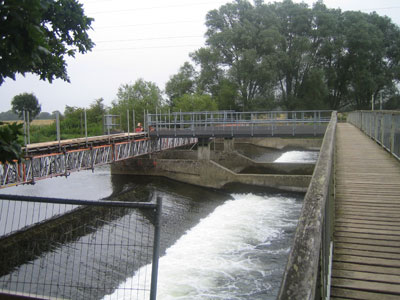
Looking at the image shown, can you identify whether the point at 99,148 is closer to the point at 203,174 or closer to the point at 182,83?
the point at 203,174

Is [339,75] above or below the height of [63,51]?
above

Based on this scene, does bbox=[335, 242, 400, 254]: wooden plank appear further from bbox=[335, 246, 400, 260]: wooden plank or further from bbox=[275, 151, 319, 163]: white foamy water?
bbox=[275, 151, 319, 163]: white foamy water

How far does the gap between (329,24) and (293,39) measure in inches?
230

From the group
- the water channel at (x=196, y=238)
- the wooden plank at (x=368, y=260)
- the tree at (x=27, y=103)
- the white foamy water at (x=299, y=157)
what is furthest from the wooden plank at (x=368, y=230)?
the tree at (x=27, y=103)

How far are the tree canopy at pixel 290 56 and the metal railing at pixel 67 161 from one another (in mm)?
27720

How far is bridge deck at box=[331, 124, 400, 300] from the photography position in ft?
12.0

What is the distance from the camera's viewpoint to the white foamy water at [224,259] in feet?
37.7

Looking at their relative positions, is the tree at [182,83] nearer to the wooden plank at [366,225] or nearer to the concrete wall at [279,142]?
the concrete wall at [279,142]

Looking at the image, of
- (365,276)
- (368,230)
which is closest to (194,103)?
(368,230)

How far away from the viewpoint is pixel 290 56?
185 feet

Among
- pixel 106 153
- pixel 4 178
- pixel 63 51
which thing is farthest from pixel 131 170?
pixel 63 51

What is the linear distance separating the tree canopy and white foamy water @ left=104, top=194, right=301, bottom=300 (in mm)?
36643

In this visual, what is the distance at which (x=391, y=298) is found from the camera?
135 inches

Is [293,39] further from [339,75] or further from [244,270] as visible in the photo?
[244,270]
